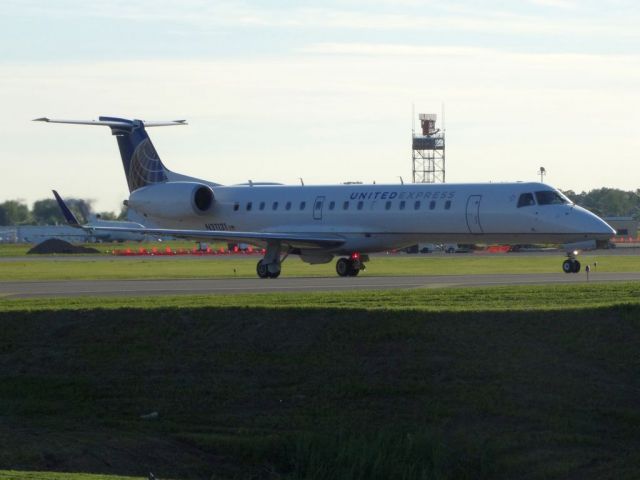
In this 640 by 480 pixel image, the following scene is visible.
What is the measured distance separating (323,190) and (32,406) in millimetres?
26462

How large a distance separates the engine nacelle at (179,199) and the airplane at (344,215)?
41 millimetres

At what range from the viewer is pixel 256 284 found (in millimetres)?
40750

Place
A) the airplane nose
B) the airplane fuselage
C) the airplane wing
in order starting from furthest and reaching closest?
the airplane wing, the airplane fuselage, the airplane nose

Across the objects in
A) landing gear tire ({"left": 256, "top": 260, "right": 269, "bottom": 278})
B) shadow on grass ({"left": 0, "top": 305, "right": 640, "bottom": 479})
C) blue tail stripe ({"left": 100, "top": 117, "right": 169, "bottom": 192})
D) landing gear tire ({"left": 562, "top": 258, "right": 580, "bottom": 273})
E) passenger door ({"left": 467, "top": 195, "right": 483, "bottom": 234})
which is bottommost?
shadow on grass ({"left": 0, "top": 305, "right": 640, "bottom": 479})

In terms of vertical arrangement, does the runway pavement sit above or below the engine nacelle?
below

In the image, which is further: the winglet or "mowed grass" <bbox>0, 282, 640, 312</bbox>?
the winglet

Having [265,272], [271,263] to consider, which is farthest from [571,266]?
[265,272]

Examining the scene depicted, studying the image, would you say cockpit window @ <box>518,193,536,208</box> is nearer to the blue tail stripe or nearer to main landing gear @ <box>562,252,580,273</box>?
main landing gear @ <box>562,252,580,273</box>

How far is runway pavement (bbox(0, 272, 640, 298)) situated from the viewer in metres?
36.8

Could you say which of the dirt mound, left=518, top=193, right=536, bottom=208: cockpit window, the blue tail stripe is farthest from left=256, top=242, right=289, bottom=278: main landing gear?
the dirt mound

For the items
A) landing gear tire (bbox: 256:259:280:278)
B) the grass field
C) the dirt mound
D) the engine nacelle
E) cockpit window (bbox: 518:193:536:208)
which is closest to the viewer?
the grass field

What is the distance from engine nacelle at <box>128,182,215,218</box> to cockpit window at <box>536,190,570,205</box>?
47.2 feet

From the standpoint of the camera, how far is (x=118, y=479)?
17.7 m

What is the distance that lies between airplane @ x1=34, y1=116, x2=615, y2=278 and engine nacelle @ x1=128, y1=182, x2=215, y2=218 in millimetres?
41
